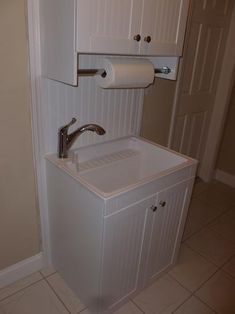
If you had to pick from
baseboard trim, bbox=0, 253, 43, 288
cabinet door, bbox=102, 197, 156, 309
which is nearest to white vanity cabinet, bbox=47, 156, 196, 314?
cabinet door, bbox=102, 197, 156, 309

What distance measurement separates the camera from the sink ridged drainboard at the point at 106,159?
153cm

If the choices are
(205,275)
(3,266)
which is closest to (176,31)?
(205,275)

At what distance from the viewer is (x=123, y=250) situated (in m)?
1.33

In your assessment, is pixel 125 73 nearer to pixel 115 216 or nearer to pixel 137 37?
pixel 137 37

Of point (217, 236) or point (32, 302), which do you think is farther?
point (217, 236)

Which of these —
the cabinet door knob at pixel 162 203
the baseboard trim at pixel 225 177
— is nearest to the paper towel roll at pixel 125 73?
the cabinet door knob at pixel 162 203

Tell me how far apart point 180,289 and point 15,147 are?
4.34 ft

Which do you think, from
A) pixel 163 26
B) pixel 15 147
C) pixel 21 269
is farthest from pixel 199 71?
pixel 21 269

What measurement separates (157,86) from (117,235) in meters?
1.15

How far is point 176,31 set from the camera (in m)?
1.37

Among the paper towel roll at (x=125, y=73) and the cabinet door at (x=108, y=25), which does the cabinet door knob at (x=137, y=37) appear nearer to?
the cabinet door at (x=108, y=25)

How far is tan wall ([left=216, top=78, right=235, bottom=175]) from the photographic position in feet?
8.97

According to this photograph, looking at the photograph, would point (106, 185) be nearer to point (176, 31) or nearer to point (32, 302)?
point (32, 302)

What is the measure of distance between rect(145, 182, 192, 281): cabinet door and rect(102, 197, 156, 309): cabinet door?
0.09 m
